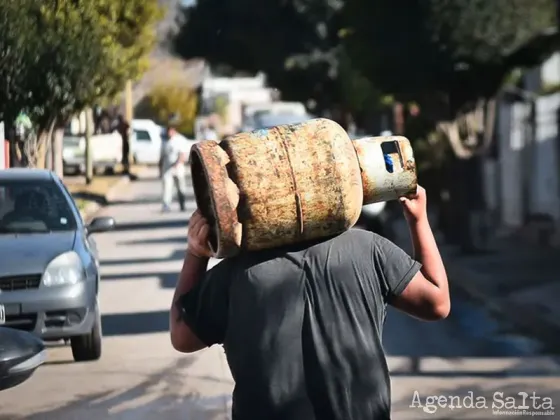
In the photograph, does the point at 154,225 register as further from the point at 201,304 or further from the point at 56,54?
the point at 201,304

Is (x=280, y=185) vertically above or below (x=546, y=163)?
above

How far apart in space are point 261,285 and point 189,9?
136 ft

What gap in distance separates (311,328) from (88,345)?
7.01m

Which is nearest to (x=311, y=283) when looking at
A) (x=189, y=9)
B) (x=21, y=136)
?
(x=21, y=136)

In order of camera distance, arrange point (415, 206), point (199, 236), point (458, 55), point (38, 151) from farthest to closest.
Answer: point (38, 151)
point (458, 55)
point (415, 206)
point (199, 236)

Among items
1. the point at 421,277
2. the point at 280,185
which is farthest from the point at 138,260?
the point at 280,185

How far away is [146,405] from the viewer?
872 centimetres

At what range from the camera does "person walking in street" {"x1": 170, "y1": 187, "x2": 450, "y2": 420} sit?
330 cm

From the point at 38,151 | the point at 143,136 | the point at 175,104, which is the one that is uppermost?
the point at 38,151

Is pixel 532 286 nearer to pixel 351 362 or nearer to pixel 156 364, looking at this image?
pixel 156 364

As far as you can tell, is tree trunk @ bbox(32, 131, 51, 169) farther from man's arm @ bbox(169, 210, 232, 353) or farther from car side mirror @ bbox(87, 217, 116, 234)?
man's arm @ bbox(169, 210, 232, 353)

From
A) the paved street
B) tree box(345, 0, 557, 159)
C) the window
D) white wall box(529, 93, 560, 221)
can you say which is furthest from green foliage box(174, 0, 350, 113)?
the paved street

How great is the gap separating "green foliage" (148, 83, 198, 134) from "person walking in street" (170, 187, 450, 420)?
6397 centimetres

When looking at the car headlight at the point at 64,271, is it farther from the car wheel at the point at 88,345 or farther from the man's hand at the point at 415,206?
the man's hand at the point at 415,206
